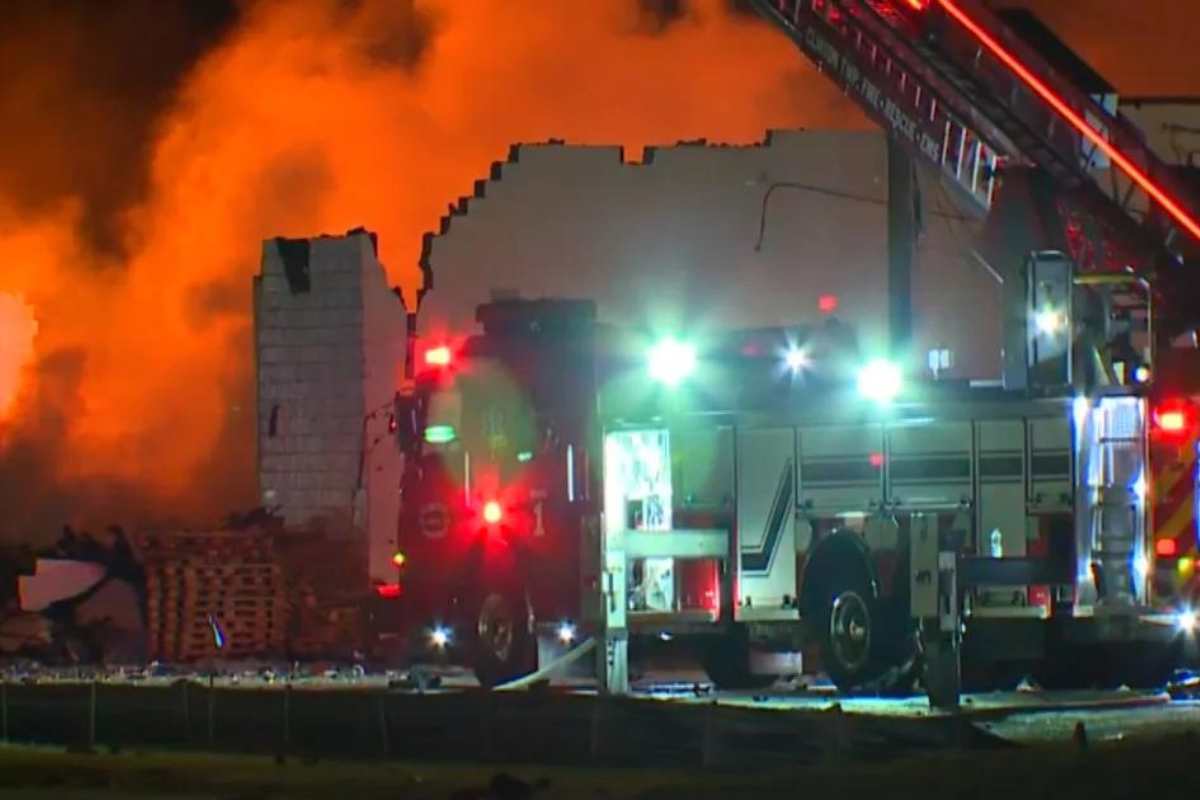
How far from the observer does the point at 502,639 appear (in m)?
21.6

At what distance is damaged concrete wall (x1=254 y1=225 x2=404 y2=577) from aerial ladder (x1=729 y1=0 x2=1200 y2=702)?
8547 mm

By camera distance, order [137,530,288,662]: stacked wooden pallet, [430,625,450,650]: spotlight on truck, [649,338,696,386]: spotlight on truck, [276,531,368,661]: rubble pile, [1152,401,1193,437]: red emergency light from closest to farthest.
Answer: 1. [1152,401,1193,437]: red emergency light
2. [649,338,696,386]: spotlight on truck
3. [430,625,450,650]: spotlight on truck
4. [137,530,288,662]: stacked wooden pallet
5. [276,531,368,661]: rubble pile

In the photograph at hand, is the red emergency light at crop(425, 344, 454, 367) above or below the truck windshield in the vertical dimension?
above

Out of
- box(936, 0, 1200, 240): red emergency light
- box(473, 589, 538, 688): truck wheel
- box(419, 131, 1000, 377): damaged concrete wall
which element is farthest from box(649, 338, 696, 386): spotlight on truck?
box(419, 131, 1000, 377): damaged concrete wall

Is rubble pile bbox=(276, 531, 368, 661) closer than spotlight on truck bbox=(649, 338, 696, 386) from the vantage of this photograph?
No

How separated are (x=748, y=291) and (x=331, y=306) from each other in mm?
5761

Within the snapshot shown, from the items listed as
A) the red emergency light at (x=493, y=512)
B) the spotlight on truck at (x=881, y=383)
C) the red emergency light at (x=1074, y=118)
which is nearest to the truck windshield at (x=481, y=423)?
the red emergency light at (x=493, y=512)

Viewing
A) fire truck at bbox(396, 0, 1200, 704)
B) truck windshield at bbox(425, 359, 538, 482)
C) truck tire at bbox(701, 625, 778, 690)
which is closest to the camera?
fire truck at bbox(396, 0, 1200, 704)

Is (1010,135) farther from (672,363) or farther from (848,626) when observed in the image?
(848,626)

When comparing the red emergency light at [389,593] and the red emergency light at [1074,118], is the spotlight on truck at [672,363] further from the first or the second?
the red emergency light at [1074,118]

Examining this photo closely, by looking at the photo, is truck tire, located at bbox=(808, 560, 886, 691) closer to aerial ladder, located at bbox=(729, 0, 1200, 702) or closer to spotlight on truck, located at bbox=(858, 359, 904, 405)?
spotlight on truck, located at bbox=(858, 359, 904, 405)

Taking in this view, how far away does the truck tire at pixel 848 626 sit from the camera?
17922mm

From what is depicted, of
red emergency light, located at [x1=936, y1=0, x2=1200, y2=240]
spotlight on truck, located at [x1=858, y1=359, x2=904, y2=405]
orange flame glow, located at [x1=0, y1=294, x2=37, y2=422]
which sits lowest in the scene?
spotlight on truck, located at [x1=858, y1=359, x2=904, y2=405]

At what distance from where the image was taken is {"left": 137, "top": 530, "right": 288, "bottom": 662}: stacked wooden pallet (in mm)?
26844
